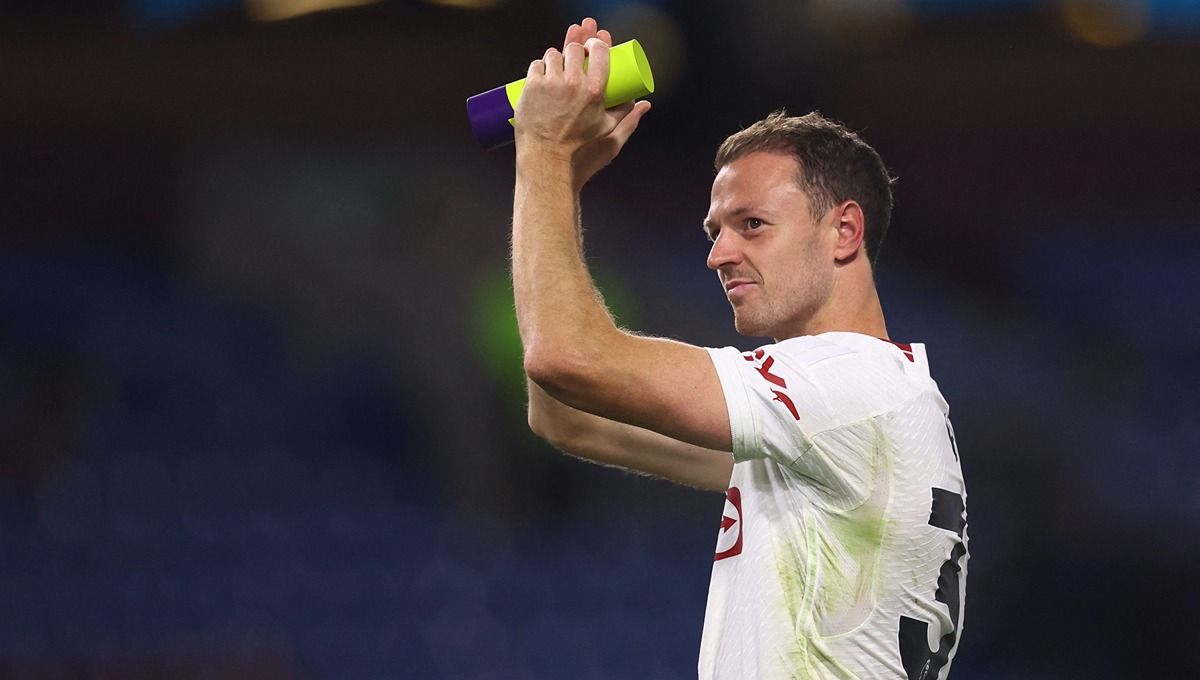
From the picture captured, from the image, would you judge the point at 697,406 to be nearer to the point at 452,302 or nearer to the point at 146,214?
the point at 452,302

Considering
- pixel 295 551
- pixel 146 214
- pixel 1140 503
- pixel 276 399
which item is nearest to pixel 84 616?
pixel 295 551

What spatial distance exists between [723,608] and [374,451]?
5.98 metres

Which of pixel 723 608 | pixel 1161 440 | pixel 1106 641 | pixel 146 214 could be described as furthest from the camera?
pixel 146 214

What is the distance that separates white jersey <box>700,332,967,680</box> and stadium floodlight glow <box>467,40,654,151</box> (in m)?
0.49

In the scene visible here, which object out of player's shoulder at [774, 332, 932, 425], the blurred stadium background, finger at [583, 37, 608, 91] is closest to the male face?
player's shoulder at [774, 332, 932, 425]

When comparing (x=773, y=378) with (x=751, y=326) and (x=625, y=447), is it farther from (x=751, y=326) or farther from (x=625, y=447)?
(x=625, y=447)

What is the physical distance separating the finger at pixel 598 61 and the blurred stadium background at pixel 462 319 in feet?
16.4

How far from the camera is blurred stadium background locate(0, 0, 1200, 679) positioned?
7.31m

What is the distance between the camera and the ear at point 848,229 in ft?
9.01

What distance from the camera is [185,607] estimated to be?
24.4 ft

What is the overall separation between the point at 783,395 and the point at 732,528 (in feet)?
1.23

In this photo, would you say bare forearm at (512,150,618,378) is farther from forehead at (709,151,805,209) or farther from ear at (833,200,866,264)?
ear at (833,200,866,264)

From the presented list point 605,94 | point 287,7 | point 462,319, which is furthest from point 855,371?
point 287,7

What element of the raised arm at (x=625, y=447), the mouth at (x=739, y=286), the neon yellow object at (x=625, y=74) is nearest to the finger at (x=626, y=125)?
the neon yellow object at (x=625, y=74)
